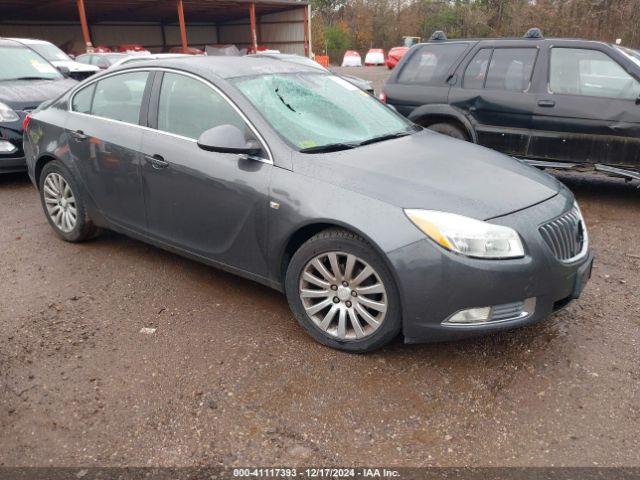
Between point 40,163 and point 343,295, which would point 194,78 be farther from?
point 40,163

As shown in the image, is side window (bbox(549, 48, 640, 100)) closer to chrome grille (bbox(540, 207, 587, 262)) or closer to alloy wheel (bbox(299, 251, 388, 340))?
chrome grille (bbox(540, 207, 587, 262))

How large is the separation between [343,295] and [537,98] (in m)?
4.16

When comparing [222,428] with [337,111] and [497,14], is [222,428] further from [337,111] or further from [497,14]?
[497,14]

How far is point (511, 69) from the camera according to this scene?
20.4ft

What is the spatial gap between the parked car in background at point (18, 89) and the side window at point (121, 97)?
2.50 metres

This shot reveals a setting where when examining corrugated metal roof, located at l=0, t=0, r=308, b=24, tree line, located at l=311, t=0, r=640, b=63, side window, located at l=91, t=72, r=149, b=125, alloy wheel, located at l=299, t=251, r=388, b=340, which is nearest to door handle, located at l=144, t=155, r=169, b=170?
side window, located at l=91, t=72, r=149, b=125

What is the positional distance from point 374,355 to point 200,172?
1.59 metres

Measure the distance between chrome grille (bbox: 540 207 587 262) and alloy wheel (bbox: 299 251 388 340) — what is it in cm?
93

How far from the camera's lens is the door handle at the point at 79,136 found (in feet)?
14.0

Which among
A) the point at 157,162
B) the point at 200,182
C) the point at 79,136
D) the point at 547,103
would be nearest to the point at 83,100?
the point at 79,136

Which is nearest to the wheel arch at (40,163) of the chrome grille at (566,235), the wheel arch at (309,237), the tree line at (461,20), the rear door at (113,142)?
the rear door at (113,142)

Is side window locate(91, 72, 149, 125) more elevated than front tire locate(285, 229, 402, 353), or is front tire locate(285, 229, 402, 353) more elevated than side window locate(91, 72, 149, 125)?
side window locate(91, 72, 149, 125)

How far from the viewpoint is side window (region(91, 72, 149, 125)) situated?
3.97 metres

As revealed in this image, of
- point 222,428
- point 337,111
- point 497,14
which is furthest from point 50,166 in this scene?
point 497,14
